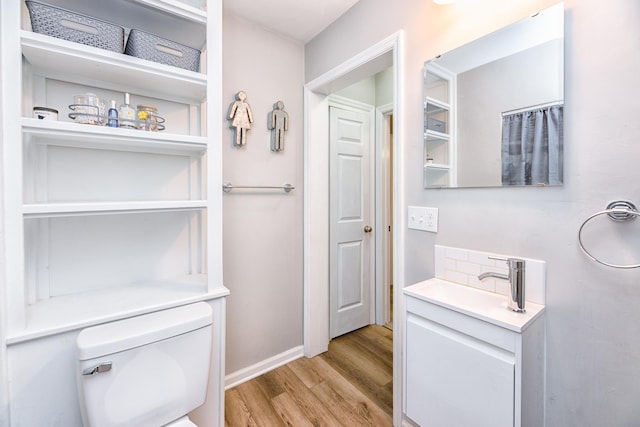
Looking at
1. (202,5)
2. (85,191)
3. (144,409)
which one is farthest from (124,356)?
(202,5)

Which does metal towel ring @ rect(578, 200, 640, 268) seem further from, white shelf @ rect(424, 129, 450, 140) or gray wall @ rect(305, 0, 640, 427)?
white shelf @ rect(424, 129, 450, 140)

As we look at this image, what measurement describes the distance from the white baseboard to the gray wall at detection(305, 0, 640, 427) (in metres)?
1.60

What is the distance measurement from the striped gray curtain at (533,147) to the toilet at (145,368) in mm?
1395

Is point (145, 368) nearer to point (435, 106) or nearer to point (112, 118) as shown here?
point (112, 118)

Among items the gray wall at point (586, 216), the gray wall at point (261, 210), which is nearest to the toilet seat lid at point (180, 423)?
the gray wall at point (261, 210)

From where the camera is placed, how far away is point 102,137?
1.11 metres

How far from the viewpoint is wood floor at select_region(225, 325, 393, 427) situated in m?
1.58

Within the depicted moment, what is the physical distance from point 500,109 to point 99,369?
178 centimetres

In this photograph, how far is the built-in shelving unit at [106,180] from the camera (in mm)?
985

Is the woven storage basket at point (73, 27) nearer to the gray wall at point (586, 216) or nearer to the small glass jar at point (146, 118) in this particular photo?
the small glass jar at point (146, 118)

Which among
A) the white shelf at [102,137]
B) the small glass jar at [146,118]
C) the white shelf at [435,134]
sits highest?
the small glass jar at [146,118]

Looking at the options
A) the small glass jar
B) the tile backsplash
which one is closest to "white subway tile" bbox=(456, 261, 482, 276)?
the tile backsplash

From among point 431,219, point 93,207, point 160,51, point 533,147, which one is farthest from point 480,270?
point 160,51

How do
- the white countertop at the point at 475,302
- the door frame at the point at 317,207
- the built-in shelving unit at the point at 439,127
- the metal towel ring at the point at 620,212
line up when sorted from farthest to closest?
1. the door frame at the point at 317,207
2. the built-in shelving unit at the point at 439,127
3. the white countertop at the point at 475,302
4. the metal towel ring at the point at 620,212
